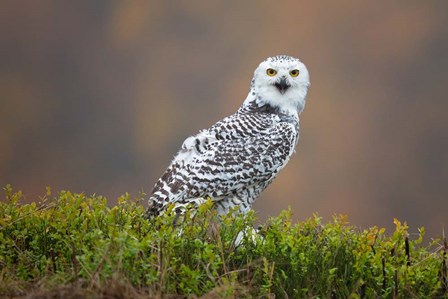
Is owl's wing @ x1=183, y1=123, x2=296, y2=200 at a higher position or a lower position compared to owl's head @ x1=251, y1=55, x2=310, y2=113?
lower

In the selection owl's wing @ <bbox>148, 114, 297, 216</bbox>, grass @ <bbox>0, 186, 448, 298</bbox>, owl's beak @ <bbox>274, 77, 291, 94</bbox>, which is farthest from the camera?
owl's beak @ <bbox>274, 77, 291, 94</bbox>

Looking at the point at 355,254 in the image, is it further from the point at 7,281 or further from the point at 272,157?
the point at 7,281

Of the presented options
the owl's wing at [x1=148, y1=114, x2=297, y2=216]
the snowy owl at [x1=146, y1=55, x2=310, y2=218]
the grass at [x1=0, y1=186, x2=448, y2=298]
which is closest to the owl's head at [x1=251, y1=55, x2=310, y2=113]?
the snowy owl at [x1=146, y1=55, x2=310, y2=218]

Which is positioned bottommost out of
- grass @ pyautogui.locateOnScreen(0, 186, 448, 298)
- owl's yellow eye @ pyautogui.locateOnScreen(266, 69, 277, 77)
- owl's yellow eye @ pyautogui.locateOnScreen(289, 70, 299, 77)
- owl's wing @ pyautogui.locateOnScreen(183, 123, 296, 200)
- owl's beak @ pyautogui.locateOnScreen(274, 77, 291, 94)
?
grass @ pyautogui.locateOnScreen(0, 186, 448, 298)

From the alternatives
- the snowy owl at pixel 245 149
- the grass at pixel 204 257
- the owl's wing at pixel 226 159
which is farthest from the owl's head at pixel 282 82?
the grass at pixel 204 257

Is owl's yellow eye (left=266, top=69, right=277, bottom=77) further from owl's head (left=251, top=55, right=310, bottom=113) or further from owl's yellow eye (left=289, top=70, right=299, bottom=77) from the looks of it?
owl's yellow eye (left=289, top=70, right=299, bottom=77)

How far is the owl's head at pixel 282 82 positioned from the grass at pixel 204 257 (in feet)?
4.78

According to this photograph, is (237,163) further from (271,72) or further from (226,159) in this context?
(271,72)

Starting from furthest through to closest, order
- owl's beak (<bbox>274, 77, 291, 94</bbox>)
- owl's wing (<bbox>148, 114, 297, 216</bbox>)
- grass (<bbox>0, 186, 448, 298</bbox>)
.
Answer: owl's beak (<bbox>274, 77, 291, 94</bbox>)
owl's wing (<bbox>148, 114, 297, 216</bbox>)
grass (<bbox>0, 186, 448, 298</bbox>)

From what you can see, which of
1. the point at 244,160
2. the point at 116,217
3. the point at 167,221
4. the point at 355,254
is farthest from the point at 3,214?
the point at 355,254

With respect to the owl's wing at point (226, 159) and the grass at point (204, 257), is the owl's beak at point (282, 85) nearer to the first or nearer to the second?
the owl's wing at point (226, 159)

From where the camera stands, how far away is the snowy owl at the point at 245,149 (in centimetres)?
640

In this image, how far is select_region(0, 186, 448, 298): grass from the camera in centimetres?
444

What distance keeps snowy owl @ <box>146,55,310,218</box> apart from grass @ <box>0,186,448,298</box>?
0.45 meters
